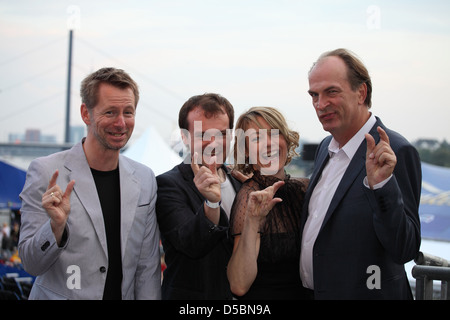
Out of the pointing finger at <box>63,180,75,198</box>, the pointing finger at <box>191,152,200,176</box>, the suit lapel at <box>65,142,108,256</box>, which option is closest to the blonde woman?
the pointing finger at <box>191,152,200,176</box>

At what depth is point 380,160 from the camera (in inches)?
78.7

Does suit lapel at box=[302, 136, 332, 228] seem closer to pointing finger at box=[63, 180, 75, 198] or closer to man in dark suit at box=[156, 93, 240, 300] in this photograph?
man in dark suit at box=[156, 93, 240, 300]

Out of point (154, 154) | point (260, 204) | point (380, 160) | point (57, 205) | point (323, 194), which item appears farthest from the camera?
point (154, 154)

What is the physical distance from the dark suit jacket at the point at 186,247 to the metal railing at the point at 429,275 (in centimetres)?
103

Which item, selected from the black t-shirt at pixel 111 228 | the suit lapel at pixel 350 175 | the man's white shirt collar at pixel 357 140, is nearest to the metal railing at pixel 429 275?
the suit lapel at pixel 350 175

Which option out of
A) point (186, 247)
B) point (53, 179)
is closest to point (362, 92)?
point (186, 247)

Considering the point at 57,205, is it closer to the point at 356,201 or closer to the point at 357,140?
the point at 356,201

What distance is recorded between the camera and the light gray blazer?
2.23 meters

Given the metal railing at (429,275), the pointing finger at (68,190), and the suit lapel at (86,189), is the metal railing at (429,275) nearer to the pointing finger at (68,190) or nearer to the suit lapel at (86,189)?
the suit lapel at (86,189)

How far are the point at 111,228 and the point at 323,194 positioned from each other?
1177mm

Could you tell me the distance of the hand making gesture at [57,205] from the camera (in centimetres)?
208

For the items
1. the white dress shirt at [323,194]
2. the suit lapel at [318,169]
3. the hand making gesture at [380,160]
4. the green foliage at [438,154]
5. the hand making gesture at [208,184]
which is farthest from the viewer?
the green foliage at [438,154]

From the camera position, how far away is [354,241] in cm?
223
